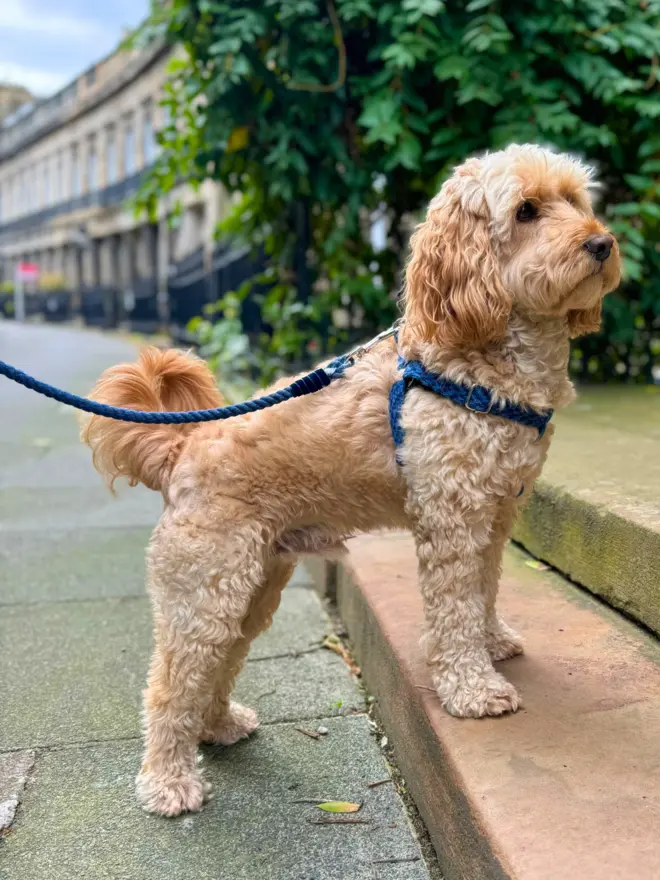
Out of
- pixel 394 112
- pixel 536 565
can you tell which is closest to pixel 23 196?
A: pixel 394 112

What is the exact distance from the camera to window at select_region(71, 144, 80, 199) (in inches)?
1551

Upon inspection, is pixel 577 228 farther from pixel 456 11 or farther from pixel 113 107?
pixel 113 107

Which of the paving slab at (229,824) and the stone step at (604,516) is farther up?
the stone step at (604,516)

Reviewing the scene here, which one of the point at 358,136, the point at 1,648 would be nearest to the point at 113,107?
the point at 358,136

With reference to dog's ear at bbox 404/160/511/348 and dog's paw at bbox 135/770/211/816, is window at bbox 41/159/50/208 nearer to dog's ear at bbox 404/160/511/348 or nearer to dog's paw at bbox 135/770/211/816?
dog's ear at bbox 404/160/511/348

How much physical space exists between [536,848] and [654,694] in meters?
0.80

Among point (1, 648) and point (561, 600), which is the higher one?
point (561, 600)

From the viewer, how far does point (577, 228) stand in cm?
Answer: 215

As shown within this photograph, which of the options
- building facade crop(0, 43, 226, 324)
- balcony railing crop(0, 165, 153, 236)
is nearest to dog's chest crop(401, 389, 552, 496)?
building facade crop(0, 43, 226, 324)

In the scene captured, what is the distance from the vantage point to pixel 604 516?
2.84 metres

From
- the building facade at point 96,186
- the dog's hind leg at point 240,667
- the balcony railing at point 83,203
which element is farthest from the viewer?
the balcony railing at point 83,203

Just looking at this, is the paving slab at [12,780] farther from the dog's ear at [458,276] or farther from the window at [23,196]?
the window at [23,196]

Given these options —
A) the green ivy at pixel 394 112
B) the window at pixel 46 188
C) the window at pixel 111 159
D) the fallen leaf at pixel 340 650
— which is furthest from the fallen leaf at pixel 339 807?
the window at pixel 46 188

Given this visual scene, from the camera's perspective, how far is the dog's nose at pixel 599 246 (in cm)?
213
